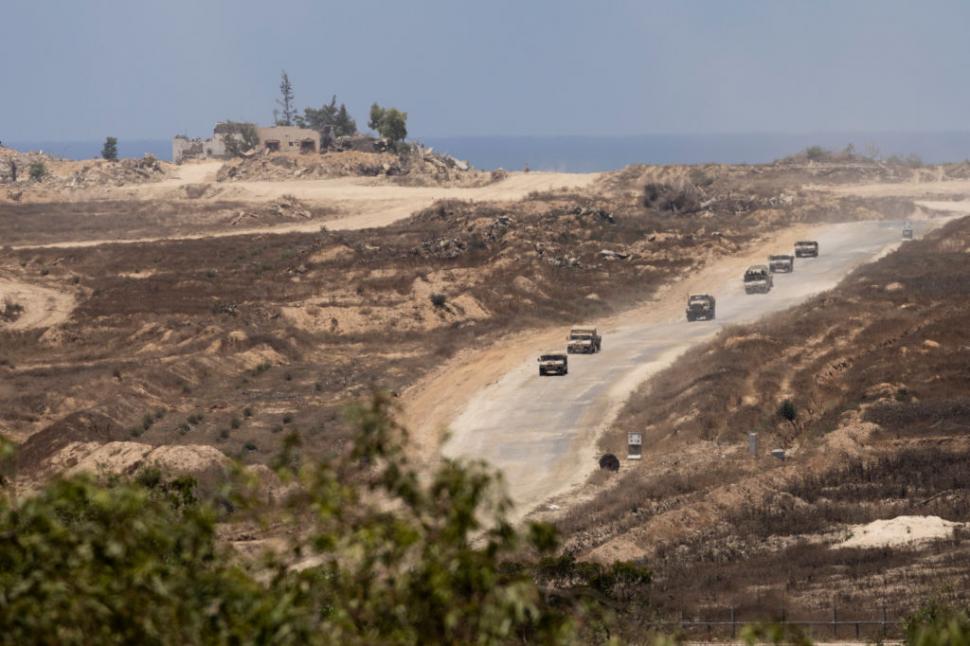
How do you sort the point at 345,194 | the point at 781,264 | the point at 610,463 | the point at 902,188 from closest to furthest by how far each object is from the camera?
the point at 610,463, the point at 781,264, the point at 902,188, the point at 345,194

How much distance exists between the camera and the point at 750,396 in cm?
5031

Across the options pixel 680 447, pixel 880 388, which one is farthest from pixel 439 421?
pixel 880 388

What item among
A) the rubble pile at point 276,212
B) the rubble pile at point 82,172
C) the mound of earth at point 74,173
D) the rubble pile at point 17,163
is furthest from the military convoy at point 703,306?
the rubble pile at point 17,163

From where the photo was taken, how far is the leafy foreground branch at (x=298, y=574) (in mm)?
9938

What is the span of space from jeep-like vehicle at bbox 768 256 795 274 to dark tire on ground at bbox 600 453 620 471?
44772 mm

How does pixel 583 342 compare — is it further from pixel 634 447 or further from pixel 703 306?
pixel 634 447

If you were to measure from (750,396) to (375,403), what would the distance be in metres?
40.6

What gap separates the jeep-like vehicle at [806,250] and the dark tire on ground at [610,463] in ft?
168

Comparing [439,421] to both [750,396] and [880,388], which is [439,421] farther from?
[880,388]

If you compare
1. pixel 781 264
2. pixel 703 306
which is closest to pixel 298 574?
pixel 703 306

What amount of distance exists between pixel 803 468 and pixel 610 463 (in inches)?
236

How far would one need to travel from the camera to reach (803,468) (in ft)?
136

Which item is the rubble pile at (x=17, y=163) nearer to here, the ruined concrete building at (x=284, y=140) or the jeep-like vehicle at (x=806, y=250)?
the ruined concrete building at (x=284, y=140)

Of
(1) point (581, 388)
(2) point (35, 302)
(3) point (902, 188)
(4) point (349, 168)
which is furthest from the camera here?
(4) point (349, 168)
